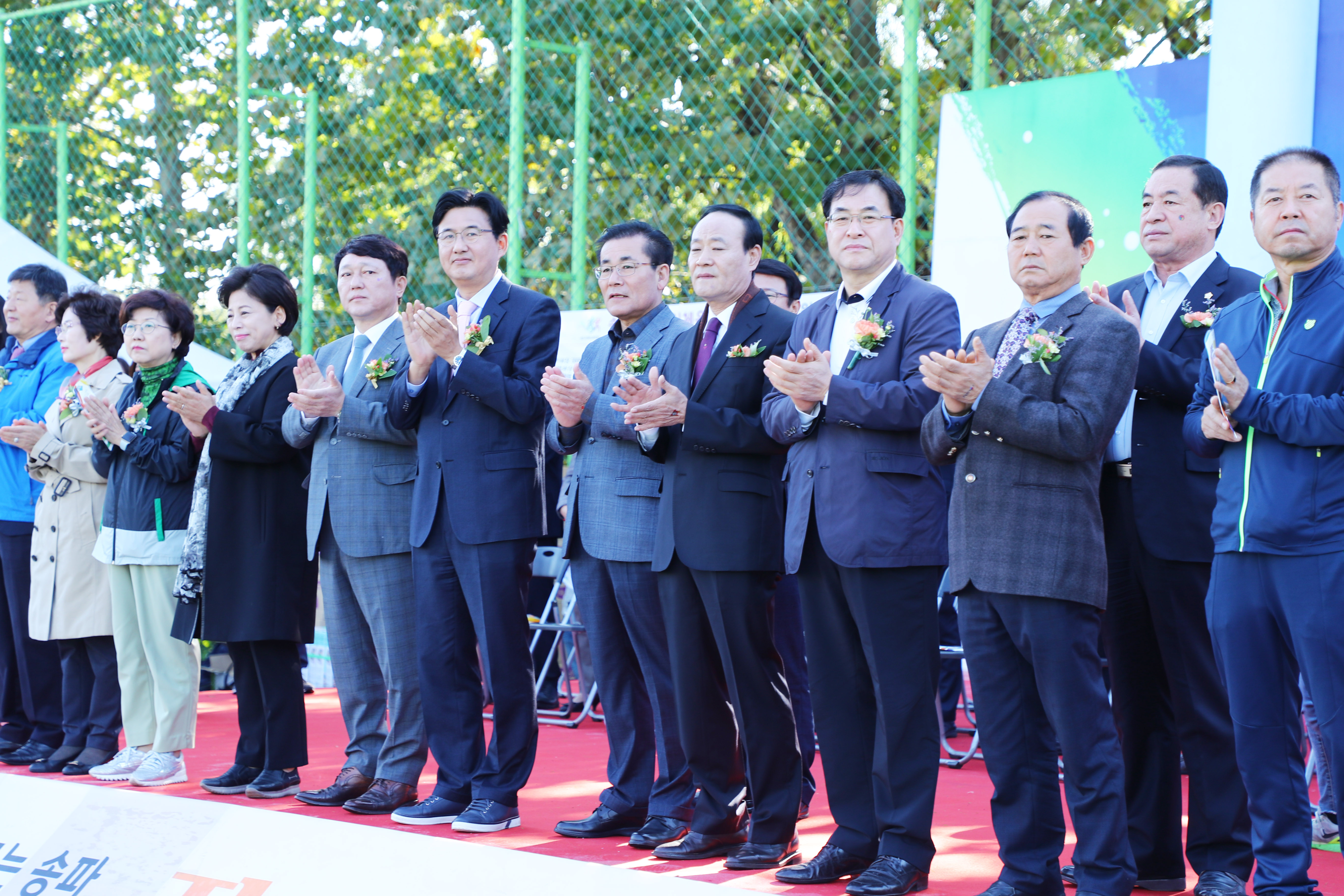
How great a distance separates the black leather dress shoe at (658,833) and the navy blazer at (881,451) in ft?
3.16

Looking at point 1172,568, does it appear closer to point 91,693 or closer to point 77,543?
point 77,543

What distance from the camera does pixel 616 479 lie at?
4.23m

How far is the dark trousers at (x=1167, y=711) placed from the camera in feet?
11.3

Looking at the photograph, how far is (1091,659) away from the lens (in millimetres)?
3213

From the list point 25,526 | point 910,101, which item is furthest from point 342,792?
point 910,101

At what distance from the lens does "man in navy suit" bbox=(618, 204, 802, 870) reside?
3.82m

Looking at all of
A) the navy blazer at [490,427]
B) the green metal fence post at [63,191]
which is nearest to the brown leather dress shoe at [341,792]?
the navy blazer at [490,427]

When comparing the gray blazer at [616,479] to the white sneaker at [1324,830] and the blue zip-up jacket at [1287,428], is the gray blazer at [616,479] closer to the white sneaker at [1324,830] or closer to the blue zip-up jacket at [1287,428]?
the blue zip-up jacket at [1287,428]

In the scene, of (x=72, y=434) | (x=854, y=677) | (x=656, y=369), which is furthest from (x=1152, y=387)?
(x=72, y=434)

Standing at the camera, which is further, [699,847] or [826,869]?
[699,847]

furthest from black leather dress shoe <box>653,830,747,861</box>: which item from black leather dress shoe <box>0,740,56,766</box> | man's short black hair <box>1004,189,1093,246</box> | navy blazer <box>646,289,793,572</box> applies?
black leather dress shoe <box>0,740,56,766</box>

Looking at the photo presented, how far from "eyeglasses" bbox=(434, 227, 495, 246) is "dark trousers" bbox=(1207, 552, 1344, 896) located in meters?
2.53

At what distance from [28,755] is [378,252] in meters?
2.72

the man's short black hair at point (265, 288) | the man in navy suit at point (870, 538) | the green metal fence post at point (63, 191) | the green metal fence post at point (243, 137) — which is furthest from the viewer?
the green metal fence post at point (63, 191)
